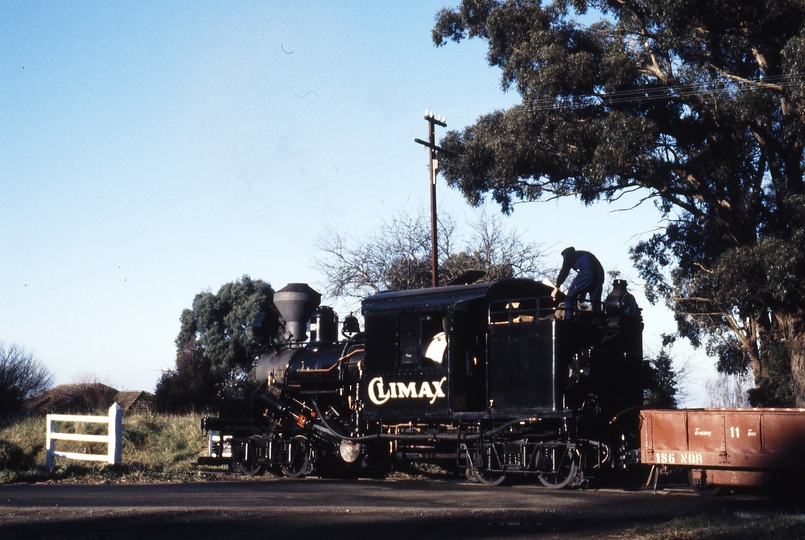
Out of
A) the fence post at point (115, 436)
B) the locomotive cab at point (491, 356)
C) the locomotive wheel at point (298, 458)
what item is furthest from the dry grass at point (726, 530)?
the fence post at point (115, 436)

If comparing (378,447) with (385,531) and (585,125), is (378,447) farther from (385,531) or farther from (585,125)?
(585,125)

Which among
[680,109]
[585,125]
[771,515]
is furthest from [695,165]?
[771,515]

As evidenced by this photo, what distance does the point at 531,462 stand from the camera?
44.1 feet

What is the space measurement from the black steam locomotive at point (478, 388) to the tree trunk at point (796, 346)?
8368mm

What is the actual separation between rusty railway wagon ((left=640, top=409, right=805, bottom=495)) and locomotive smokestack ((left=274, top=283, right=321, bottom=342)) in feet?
23.9

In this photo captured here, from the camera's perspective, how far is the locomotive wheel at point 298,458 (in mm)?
16188

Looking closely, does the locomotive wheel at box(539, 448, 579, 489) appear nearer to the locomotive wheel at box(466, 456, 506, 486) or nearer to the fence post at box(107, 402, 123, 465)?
the locomotive wheel at box(466, 456, 506, 486)

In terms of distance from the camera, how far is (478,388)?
14.4m

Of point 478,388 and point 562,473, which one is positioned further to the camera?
point 478,388

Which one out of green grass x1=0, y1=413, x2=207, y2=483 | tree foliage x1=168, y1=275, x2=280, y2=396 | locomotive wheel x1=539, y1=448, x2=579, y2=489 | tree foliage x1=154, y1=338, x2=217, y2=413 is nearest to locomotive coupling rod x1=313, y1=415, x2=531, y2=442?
locomotive wheel x1=539, y1=448, x2=579, y2=489

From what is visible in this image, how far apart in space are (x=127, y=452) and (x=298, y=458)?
303 inches

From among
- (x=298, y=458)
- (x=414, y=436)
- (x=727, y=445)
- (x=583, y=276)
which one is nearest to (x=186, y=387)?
(x=298, y=458)

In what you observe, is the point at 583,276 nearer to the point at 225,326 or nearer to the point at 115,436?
the point at 115,436

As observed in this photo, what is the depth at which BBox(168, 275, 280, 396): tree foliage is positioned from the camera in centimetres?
5400
